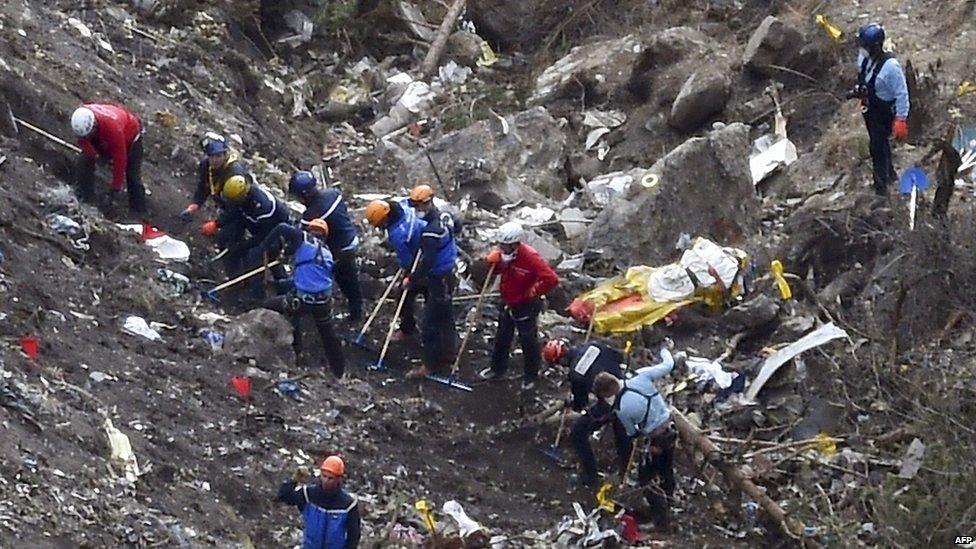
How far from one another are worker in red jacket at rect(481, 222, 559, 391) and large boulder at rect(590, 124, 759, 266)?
2.19 meters

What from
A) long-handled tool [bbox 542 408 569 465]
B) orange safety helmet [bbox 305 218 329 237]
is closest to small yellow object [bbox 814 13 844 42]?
long-handled tool [bbox 542 408 569 465]

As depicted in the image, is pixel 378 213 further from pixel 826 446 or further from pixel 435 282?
pixel 826 446

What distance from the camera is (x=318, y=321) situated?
10.6 metres

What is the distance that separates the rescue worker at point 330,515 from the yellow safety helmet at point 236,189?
357cm

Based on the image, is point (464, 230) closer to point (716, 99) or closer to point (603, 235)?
point (603, 235)

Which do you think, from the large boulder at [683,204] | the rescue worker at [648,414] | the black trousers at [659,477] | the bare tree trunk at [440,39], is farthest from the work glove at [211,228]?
the bare tree trunk at [440,39]

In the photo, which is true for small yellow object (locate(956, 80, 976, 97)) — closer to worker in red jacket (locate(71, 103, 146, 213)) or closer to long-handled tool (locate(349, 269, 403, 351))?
long-handled tool (locate(349, 269, 403, 351))

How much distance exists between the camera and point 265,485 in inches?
358

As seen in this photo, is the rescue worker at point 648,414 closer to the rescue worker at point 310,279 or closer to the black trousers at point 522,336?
the black trousers at point 522,336

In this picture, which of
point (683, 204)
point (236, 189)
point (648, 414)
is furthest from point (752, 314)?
point (236, 189)

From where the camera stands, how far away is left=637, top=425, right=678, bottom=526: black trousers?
9672 mm

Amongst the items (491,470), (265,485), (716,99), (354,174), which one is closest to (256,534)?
(265,485)

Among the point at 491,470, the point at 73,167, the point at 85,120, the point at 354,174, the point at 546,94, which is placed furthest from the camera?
the point at 546,94

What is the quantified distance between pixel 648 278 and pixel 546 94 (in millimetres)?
5673
